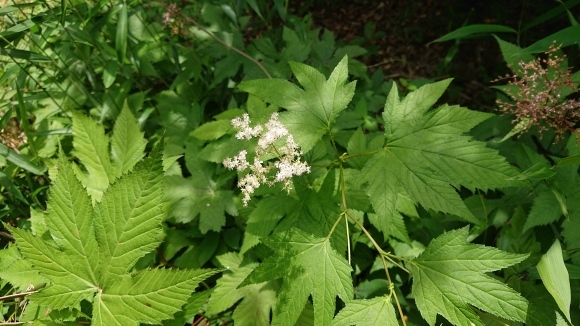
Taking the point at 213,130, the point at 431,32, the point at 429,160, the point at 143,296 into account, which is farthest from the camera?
the point at 431,32

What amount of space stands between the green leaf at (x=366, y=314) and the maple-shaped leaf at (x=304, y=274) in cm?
3

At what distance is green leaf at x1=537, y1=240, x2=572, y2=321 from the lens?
126cm

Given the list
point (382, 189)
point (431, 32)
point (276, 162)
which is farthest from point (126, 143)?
point (431, 32)

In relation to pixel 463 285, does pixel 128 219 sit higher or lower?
higher

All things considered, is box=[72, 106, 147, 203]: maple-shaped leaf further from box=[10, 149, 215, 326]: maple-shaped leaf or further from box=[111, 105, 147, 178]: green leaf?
box=[10, 149, 215, 326]: maple-shaped leaf

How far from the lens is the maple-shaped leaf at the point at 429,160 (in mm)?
1362

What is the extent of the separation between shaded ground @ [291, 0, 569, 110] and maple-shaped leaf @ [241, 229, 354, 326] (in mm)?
2146

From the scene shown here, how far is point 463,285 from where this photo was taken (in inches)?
49.2

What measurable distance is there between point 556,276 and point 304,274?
0.84 m

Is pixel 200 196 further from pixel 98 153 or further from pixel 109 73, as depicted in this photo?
pixel 109 73

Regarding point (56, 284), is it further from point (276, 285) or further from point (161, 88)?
point (161, 88)

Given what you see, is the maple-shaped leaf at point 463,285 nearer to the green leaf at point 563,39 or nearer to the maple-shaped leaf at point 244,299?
the maple-shaped leaf at point 244,299

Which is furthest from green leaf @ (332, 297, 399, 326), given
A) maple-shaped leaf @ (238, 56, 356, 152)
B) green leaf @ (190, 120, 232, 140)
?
green leaf @ (190, 120, 232, 140)

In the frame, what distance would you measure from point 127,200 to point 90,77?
1.74m
